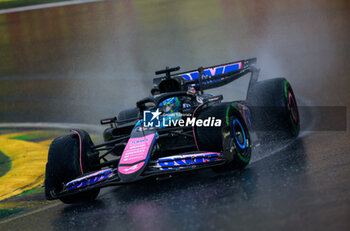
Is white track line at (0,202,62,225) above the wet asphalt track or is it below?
below

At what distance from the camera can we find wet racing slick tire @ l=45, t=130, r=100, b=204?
17.7 feet

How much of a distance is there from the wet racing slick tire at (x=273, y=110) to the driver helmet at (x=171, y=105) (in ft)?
5.24

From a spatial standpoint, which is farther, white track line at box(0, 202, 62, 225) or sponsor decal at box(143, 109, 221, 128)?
sponsor decal at box(143, 109, 221, 128)

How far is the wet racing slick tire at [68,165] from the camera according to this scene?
5395 millimetres

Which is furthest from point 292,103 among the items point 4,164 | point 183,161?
point 4,164

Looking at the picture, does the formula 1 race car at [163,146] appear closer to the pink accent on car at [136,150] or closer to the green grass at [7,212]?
the pink accent on car at [136,150]

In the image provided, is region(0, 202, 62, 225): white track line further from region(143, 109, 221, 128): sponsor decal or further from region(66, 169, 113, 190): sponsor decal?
region(143, 109, 221, 128): sponsor decal

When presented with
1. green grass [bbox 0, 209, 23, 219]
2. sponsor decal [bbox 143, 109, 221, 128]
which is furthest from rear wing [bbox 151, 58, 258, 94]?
green grass [bbox 0, 209, 23, 219]

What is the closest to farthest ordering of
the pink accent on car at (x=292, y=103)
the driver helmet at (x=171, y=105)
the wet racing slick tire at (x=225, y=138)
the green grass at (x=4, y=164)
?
the wet racing slick tire at (x=225, y=138), the driver helmet at (x=171, y=105), the pink accent on car at (x=292, y=103), the green grass at (x=4, y=164)

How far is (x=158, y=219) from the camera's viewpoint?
13.1 ft

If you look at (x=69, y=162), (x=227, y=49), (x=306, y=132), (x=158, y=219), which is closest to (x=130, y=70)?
(x=227, y=49)

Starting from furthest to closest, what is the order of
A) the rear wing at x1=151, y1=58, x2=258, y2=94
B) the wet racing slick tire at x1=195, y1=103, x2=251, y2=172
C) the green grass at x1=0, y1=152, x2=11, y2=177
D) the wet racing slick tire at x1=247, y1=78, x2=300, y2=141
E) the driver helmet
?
the rear wing at x1=151, y1=58, x2=258, y2=94, the green grass at x1=0, y1=152, x2=11, y2=177, the wet racing slick tire at x1=247, y1=78, x2=300, y2=141, the driver helmet, the wet racing slick tire at x1=195, y1=103, x2=251, y2=172

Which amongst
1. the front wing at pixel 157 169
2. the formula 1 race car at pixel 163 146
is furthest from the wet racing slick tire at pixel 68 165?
the front wing at pixel 157 169

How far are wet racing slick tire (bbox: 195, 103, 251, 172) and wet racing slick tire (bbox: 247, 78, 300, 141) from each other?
1652 millimetres
